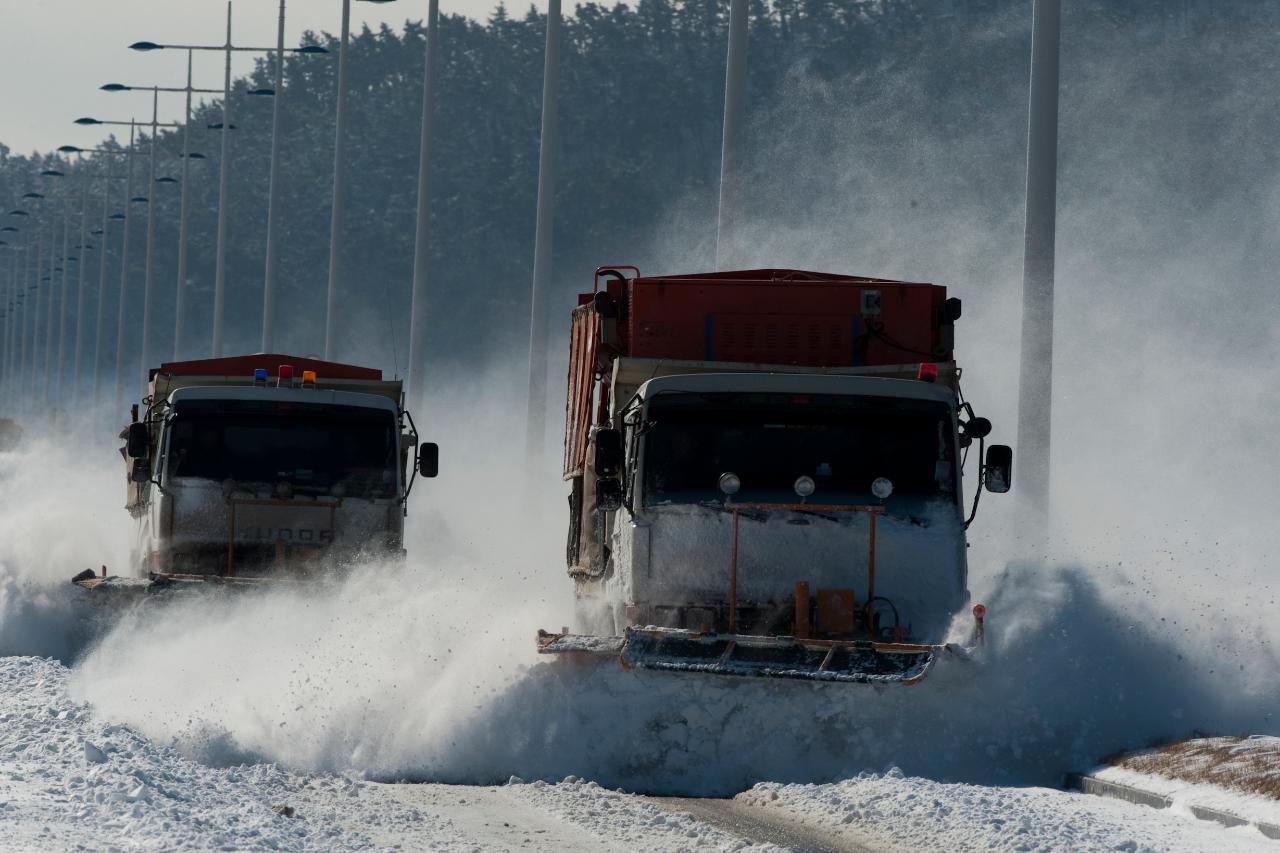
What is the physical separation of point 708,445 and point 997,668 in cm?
251

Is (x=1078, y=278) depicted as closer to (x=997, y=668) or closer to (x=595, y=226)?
(x=997, y=668)

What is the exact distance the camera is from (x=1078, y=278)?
2071 inches

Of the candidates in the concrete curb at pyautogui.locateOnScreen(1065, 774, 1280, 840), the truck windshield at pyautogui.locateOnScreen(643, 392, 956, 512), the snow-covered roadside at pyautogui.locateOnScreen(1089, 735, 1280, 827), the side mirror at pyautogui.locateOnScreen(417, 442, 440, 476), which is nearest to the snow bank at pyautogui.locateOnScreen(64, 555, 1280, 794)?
the concrete curb at pyautogui.locateOnScreen(1065, 774, 1280, 840)

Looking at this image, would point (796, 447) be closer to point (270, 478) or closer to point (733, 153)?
point (270, 478)

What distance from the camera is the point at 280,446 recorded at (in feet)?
65.9

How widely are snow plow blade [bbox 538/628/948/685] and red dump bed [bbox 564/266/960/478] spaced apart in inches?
122

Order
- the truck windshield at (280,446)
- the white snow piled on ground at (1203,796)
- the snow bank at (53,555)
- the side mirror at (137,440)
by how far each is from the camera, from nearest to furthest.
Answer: the white snow piled on ground at (1203,796) → the side mirror at (137,440) → the truck windshield at (280,446) → the snow bank at (53,555)

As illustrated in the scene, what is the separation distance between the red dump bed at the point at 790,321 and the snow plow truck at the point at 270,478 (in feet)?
13.8

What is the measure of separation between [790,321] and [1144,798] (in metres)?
5.00

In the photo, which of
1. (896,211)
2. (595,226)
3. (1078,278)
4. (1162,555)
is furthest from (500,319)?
(1162,555)

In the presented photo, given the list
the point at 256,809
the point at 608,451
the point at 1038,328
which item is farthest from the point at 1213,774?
the point at 1038,328

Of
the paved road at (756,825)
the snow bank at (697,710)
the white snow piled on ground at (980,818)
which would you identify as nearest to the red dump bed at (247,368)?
the snow bank at (697,710)

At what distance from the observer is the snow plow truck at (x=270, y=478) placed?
20.0 metres

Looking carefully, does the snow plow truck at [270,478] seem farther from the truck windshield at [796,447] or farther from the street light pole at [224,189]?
the street light pole at [224,189]
